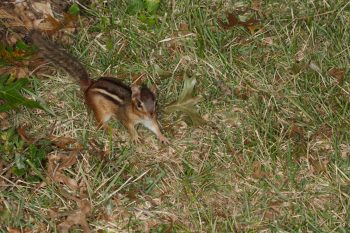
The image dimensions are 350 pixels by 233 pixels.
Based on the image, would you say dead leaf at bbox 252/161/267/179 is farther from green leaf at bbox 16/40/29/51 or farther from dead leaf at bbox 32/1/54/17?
dead leaf at bbox 32/1/54/17

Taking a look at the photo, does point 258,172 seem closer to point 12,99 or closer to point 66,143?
point 66,143

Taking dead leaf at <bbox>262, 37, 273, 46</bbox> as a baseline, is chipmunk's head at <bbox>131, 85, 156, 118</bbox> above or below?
above

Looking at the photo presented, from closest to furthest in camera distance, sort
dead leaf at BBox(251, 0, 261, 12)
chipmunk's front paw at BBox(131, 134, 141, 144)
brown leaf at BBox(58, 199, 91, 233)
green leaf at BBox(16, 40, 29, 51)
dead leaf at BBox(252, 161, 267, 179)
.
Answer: brown leaf at BBox(58, 199, 91, 233), dead leaf at BBox(252, 161, 267, 179), chipmunk's front paw at BBox(131, 134, 141, 144), green leaf at BBox(16, 40, 29, 51), dead leaf at BBox(251, 0, 261, 12)

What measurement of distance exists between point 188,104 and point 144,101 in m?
0.49

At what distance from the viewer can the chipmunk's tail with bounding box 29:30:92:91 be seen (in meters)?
4.62

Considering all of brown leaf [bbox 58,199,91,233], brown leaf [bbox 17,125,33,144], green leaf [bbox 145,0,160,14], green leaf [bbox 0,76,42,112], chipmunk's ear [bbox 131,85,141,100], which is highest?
green leaf [bbox 0,76,42,112]

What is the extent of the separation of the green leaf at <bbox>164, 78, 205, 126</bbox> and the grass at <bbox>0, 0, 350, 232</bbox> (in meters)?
0.07

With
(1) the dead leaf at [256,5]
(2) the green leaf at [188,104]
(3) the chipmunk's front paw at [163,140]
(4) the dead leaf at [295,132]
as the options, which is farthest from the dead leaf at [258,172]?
(1) the dead leaf at [256,5]

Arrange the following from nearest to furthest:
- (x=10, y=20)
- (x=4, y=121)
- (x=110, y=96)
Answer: (x=110, y=96) < (x=4, y=121) < (x=10, y=20)

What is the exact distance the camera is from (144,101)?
4.30m

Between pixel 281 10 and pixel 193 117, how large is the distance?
4.12ft

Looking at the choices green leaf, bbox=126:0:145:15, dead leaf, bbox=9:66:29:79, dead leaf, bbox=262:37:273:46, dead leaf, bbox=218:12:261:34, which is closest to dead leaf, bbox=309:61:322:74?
dead leaf, bbox=262:37:273:46

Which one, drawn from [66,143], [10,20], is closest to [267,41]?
[66,143]

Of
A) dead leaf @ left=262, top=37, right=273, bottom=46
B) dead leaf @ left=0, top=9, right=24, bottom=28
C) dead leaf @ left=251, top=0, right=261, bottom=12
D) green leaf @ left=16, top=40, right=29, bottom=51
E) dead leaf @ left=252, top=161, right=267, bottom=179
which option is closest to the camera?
dead leaf @ left=252, top=161, right=267, bottom=179
